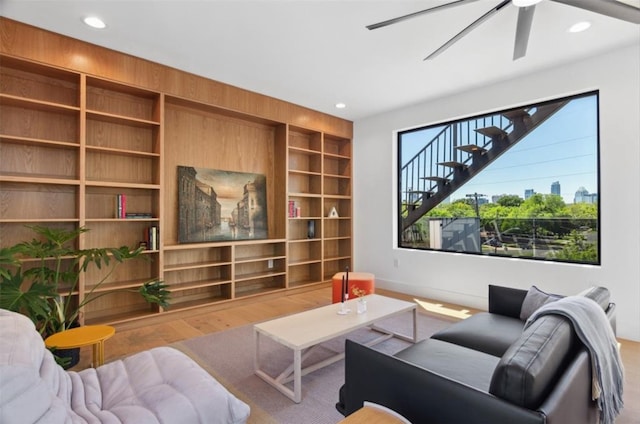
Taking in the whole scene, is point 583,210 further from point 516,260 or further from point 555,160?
point 516,260

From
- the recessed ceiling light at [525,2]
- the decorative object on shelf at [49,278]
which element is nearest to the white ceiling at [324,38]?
the recessed ceiling light at [525,2]

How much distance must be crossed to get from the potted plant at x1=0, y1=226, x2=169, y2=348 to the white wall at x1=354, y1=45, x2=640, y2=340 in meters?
3.34

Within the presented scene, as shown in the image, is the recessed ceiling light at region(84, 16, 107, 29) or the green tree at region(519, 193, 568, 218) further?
the green tree at region(519, 193, 568, 218)

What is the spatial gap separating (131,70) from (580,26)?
4157 millimetres

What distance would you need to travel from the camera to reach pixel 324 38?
294 centimetres

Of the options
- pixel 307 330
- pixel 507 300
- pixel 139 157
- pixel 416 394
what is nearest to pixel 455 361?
pixel 416 394

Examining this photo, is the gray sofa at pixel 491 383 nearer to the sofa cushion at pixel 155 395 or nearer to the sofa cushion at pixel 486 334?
the sofa cushion at pixel 486 334

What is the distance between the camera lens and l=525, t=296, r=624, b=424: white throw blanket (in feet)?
4.52

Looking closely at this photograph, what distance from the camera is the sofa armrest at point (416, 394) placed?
108 centimetres

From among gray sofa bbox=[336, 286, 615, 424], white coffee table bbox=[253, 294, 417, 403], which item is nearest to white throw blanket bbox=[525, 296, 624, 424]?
gray sofa bbox=[336, 286, 615, 424]

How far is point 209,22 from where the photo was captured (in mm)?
2717

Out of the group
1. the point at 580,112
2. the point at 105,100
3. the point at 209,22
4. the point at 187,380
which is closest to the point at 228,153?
the point at 105,100

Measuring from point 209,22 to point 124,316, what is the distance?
2984 mm

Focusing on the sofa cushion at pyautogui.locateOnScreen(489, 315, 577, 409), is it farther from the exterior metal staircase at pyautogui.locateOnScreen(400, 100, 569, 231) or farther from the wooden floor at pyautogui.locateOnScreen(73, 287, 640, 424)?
the exterior metal staircase at pyautogui.locateOnScreen(400, 100, 569, 231)
